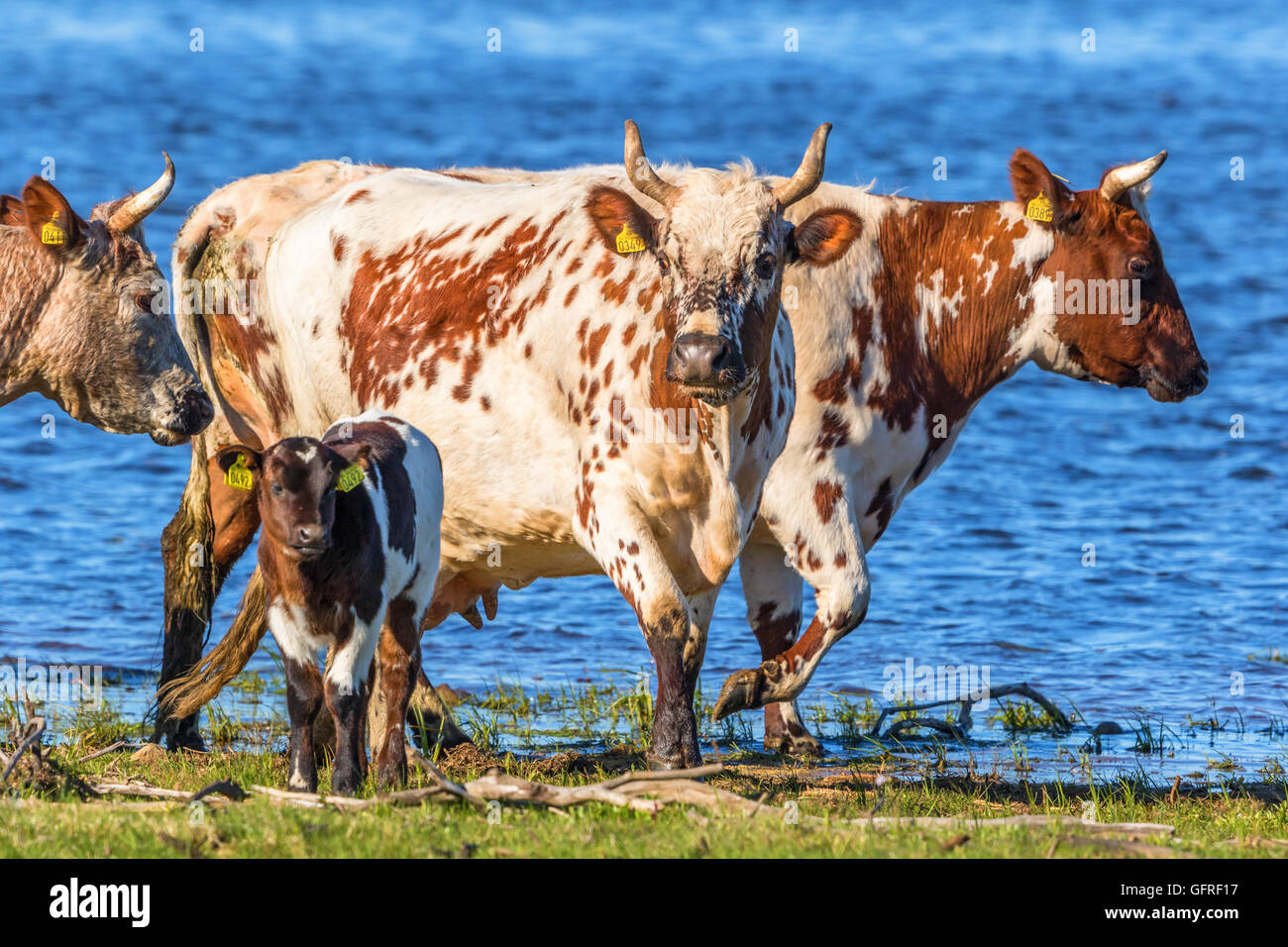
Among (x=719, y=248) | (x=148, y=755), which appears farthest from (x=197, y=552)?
(x=719, y=248)

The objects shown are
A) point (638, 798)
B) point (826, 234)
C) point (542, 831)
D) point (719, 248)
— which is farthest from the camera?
point (826, 234)

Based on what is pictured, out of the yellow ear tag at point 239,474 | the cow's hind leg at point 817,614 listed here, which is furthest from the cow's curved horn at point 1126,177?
the yellow ear tag at point 239,474

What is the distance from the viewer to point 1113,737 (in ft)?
31.2

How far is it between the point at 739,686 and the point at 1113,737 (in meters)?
2.39

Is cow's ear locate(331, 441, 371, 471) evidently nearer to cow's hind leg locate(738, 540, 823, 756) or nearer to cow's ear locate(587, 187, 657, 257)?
cow's ear locate(587, 187, 657, 257)

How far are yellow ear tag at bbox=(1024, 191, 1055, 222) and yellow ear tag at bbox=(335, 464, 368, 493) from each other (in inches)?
161

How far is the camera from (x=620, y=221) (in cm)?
762

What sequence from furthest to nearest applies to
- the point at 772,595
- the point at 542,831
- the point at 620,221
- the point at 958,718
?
the point at 958,718
the point at 772,595
the point at 620,221
the point at 542,831

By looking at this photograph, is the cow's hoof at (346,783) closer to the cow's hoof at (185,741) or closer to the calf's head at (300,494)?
the calf's head at (300,494)

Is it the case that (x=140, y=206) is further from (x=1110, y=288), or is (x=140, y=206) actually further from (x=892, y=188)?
(x=892, y=188)

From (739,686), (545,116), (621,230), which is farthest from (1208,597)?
(545,116)

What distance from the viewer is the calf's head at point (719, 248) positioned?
693 cm

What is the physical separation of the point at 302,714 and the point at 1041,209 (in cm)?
448

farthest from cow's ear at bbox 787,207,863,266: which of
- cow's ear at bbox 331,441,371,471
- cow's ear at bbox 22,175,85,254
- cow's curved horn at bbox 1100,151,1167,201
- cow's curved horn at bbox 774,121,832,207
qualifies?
cow's ear at bbox 22,175,85,254
